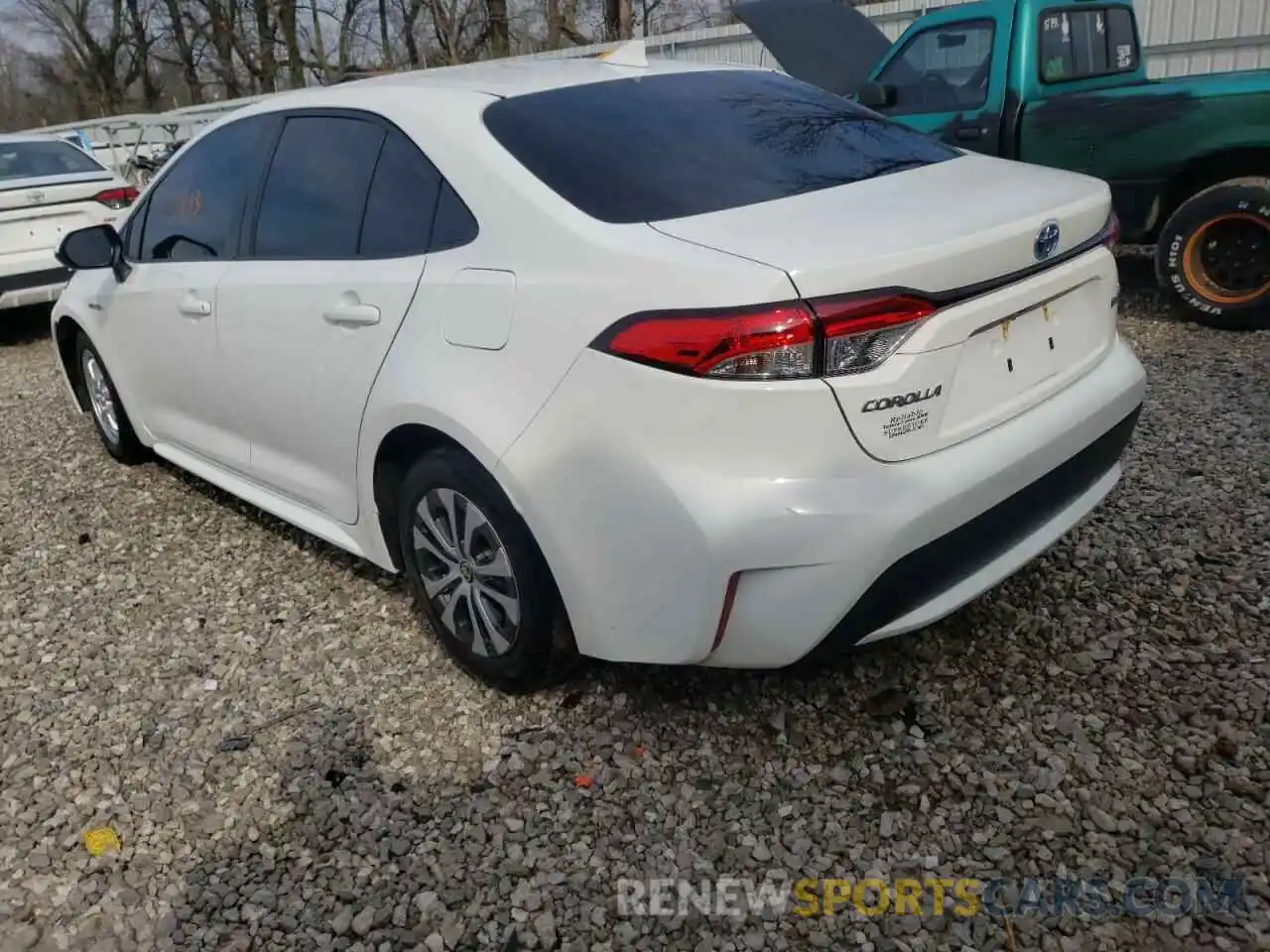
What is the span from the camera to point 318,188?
320 centimetres

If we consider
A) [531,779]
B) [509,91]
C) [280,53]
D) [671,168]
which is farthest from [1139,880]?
[280,53]

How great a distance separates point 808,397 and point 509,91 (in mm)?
1392

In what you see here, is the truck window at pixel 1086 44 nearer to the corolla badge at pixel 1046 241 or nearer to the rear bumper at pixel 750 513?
the corolla badge at pixel 1046 241

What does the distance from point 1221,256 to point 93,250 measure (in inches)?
226

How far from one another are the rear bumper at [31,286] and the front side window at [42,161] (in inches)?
29.7

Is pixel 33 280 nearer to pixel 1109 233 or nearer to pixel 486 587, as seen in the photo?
pixel 486 587

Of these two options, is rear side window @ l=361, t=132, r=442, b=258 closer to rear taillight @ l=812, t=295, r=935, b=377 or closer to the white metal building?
rear taillight @ l=812, t=295, r=935, b=377

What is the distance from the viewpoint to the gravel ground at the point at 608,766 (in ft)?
7.44

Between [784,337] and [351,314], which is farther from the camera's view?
[351,314]

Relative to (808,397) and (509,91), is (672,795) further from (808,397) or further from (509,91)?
(509,91)

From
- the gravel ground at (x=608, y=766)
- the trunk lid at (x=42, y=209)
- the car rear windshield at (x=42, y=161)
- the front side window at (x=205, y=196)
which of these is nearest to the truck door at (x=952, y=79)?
the gravel ground at (x=608, y=766)

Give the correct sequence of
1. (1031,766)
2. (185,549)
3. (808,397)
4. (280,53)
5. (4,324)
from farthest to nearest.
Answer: (280,53) < (4,324) < (185,549) < (1031,766) < (808,397)

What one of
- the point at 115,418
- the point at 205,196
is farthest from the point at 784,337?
Answer: the point at 115,418

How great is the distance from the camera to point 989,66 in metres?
6.47
